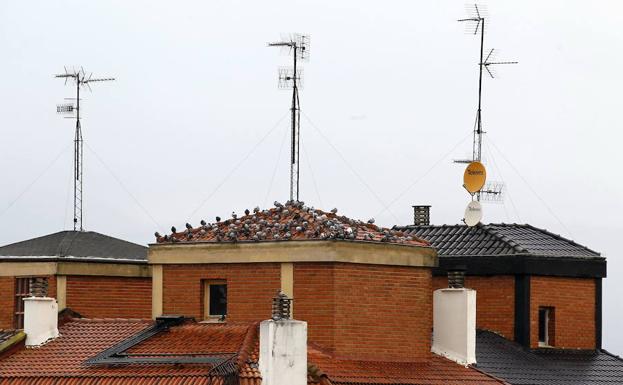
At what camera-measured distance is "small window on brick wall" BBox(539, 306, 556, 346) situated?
47.8m

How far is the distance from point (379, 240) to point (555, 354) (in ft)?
31.9

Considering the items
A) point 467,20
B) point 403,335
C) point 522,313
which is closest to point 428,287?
point 403,335

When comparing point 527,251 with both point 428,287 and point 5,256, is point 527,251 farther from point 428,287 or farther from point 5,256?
point 5,256

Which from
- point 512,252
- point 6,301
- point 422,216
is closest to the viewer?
point 512,252

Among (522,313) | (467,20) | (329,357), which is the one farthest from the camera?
(467,20)

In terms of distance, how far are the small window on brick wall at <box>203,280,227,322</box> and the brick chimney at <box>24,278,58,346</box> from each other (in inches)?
167

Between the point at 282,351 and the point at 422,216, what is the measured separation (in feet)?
59.0

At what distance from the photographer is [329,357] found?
38906 millimetres

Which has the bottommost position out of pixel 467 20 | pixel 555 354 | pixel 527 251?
pixel 555 354

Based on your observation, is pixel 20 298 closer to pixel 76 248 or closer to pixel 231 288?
pixel 76 248

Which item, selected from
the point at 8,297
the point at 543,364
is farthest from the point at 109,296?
the point at 543,364

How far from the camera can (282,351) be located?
3509 cm

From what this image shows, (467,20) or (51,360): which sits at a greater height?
(467,20)

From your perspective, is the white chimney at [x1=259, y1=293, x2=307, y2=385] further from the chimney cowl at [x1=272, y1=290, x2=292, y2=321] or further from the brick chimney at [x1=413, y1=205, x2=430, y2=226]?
the brick chimney at [x1=413, y1=205, x2=430, y2=226]
